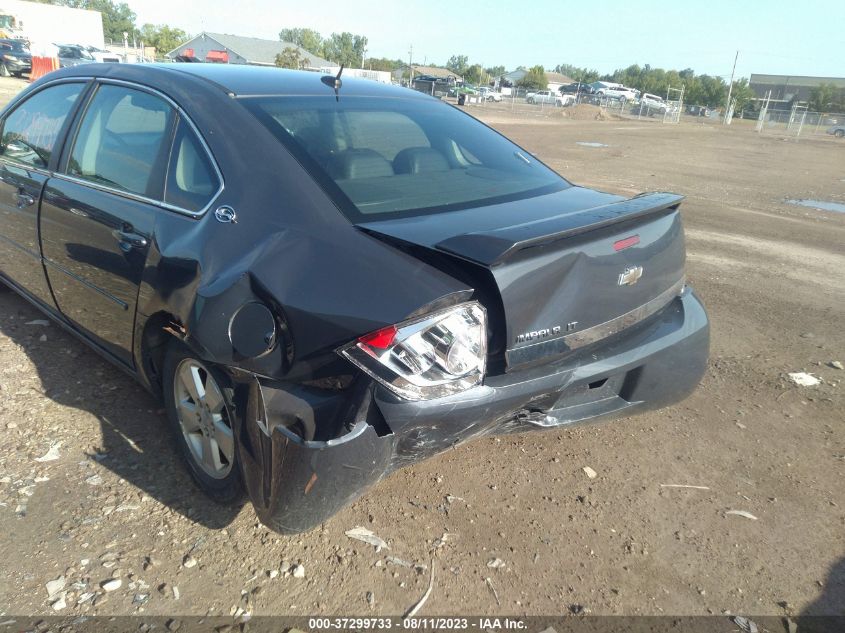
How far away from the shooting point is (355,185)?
8.54 ft

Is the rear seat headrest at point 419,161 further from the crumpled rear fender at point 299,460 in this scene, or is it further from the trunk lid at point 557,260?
the crumpled rear fender at point 299,460

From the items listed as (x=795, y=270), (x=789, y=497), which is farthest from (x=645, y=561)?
(x=795, y=270)

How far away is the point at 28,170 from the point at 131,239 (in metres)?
1.45

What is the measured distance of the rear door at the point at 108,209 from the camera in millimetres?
2877

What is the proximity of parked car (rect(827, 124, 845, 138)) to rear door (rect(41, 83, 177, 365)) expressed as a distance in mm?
49116

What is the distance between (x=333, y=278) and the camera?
2158 mm

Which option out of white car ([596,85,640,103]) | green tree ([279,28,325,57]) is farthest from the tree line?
white car ([596,85,640,103])

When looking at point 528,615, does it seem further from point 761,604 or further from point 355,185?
point 355,185

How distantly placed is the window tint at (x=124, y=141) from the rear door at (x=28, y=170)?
283mm

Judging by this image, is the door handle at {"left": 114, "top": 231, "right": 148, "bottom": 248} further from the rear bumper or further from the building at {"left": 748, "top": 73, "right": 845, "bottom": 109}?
the building at {"left": 748, "top": 73, "right": 845, "bottom": 109}

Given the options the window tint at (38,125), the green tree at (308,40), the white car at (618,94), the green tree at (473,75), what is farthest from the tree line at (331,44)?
the window tint at (38,125)

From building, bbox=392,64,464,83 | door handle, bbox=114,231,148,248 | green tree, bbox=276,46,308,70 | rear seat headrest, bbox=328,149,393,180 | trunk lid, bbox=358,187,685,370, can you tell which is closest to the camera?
trunk lid, bbox=358,187,685,370

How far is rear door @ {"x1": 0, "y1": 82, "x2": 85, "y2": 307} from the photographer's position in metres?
3.66

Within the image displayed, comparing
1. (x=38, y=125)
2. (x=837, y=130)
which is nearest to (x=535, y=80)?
(x=837, y=130)
